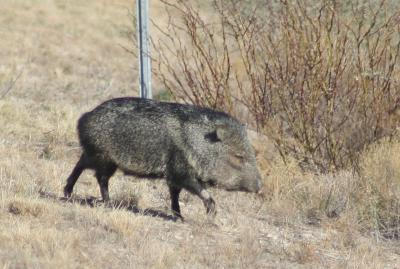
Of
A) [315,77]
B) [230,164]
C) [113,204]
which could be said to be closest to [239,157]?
[230,164]

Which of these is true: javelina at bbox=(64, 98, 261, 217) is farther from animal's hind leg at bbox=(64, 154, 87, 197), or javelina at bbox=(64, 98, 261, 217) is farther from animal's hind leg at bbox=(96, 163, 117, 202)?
animal's hind leg at bbox=(64, 154, 87, 197)

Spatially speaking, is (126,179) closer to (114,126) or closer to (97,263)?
(114,126)

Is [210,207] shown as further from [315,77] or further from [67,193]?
[315,77]

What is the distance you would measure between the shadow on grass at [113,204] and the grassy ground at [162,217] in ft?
0.07

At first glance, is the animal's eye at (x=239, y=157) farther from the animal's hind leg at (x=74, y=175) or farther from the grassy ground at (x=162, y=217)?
the animal's hind leg at (x=74, y=175)

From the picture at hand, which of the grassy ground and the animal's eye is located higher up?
the animal's eye

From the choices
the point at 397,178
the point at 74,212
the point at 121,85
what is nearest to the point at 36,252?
the point at 74,212

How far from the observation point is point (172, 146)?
7.05 m

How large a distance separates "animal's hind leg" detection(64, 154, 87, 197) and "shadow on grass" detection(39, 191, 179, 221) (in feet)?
0.24

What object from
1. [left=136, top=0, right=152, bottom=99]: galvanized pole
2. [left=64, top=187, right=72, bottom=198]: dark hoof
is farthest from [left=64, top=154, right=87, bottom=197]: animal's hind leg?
[left=136, top=0, right=152, bottom=99]: galvanized pole

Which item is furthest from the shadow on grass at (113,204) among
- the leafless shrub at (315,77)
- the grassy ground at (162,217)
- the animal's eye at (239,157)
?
the leafless shrub at (315,77)

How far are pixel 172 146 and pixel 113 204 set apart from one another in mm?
686

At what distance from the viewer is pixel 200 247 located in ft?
20.8

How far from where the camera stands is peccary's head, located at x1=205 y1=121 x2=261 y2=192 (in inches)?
282
